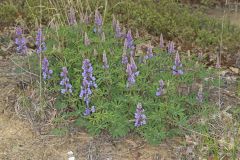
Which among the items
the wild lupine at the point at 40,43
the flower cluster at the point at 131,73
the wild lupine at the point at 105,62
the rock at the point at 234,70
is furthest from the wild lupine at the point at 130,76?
the rock at the point at 234,70

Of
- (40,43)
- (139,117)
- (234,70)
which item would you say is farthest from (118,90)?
(234,70)

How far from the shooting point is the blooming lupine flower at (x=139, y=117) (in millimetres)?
3861

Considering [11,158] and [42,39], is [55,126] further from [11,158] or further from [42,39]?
[42,39]

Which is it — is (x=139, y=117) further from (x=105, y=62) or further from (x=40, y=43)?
(x=40, y=43)

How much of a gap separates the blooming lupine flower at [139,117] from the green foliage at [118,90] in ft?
0.20

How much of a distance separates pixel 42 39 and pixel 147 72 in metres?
0.98

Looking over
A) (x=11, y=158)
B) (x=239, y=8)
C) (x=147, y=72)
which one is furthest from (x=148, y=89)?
(x=239, y=8)

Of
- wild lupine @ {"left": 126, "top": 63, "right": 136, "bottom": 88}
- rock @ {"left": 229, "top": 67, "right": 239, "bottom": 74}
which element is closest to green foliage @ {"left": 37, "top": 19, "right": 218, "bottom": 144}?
wild lupine @ {"left": 126, "top": 63, "right": 136, "bottom": 88}

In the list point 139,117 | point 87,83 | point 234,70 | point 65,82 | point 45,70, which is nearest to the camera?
point 139,117

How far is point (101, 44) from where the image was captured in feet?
14.3

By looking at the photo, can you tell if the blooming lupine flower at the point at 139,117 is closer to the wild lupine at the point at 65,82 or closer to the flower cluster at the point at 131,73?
the flower cluster at the point at 131,73

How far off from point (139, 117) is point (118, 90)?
39 cm

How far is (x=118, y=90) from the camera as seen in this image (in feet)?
13.7

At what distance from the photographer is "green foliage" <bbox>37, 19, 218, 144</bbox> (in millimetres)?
3961
